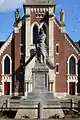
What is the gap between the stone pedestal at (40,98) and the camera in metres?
28.2

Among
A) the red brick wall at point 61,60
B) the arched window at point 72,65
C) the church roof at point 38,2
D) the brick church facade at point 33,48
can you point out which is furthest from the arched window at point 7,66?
the arched window at point 72,65

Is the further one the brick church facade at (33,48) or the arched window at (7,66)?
the arched window at (7,66)

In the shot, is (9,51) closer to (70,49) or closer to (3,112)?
(70,49)

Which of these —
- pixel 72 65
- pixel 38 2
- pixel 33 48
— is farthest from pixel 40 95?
pixel 38 2

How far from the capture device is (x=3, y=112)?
29.3m

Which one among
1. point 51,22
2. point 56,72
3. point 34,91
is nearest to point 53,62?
point 56,72

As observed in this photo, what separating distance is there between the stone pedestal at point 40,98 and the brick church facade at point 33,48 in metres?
32.3

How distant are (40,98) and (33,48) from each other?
33.8 meters

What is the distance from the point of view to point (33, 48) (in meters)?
63.7

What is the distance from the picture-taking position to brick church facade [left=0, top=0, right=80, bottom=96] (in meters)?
64.1

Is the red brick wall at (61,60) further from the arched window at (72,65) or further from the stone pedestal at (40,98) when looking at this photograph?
the stone pedestal at (40,98)

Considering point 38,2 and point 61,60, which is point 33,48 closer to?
point 61,60

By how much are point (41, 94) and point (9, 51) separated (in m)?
35.9

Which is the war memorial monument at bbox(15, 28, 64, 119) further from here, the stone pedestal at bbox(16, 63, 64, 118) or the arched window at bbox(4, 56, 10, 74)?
the arched window at bbox(4, 56, 10, 74)
